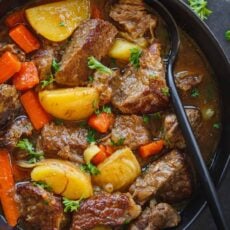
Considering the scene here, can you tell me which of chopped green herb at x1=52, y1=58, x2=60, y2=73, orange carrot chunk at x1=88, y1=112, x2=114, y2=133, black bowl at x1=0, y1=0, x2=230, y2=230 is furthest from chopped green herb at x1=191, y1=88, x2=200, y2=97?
chopped green herb at x1=52, y1=58, x2=60, y2=73

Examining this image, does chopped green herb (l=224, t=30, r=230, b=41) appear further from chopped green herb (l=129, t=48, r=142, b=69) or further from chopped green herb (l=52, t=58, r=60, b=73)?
chopped green herb (l=52, t=58, r=60, b=73)

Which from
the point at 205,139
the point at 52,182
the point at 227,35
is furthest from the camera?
the point at 227,35

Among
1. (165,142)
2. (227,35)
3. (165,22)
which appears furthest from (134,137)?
(227,35)

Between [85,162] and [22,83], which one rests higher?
[22,83]

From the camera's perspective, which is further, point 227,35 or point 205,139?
point 227,35

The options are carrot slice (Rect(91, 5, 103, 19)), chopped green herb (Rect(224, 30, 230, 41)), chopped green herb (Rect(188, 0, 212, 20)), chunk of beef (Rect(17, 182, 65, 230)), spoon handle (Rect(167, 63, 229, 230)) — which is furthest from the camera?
chopped green herb (Rect(224, 30, 230, 41))

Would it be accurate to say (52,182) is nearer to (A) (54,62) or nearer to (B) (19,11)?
(A) (54,62)
